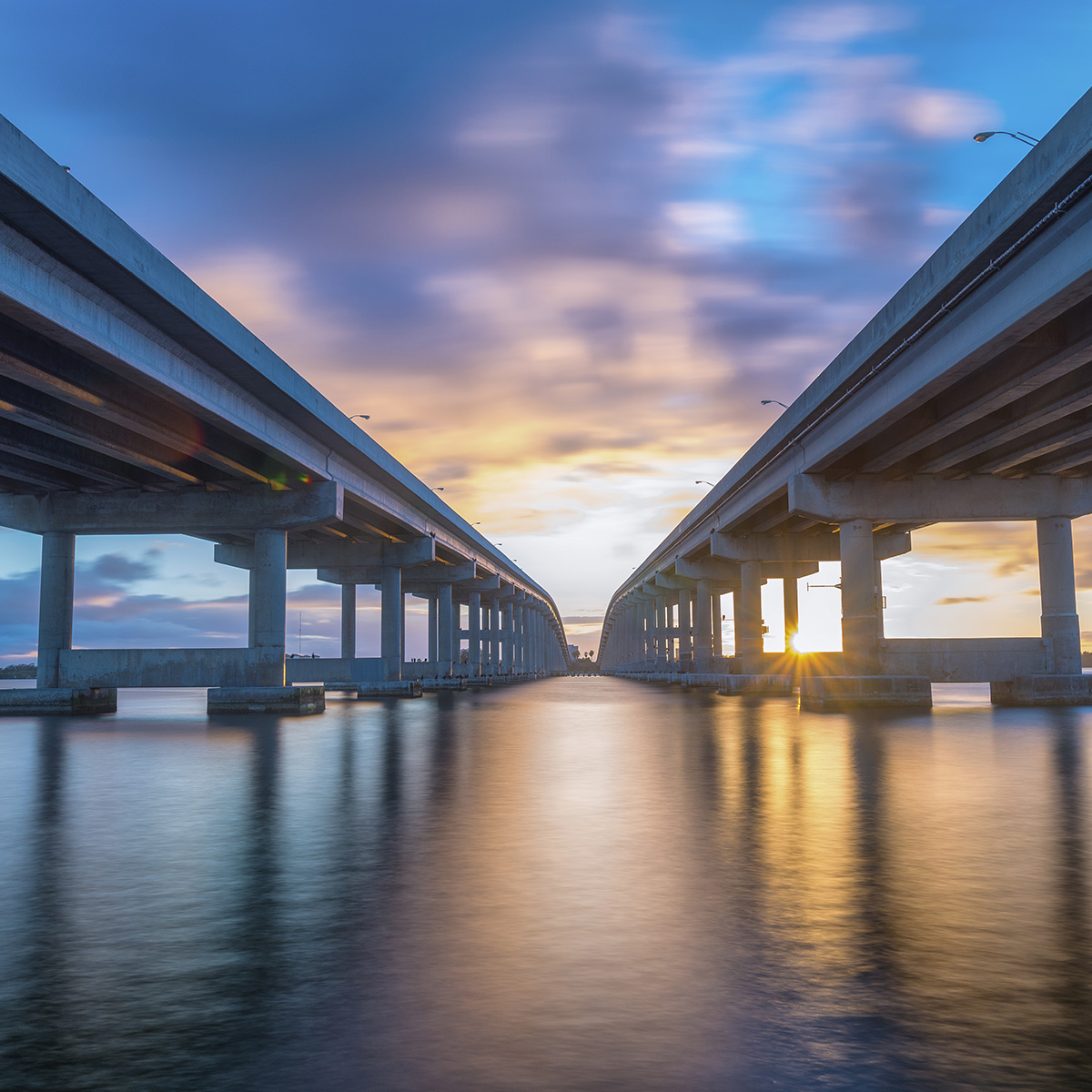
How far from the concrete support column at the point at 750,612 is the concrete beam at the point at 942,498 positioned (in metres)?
21.4

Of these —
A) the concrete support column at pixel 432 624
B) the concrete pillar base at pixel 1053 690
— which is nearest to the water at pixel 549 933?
the concrete pillar base at pixel 1053 690

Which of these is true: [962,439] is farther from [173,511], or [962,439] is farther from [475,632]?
[475,632]

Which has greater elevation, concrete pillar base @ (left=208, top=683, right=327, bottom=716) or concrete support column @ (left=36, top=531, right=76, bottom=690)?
concrete support column @ (left=36, top=531, right=76, bottom=690)

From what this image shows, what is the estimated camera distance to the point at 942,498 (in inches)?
1559

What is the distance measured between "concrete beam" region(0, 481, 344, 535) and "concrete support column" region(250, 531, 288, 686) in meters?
0.74

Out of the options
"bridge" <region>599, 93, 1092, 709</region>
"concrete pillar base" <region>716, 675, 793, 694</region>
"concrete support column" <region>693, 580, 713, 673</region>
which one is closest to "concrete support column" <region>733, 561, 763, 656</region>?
"bridge" <region>599, 93, 1092, 709</region>

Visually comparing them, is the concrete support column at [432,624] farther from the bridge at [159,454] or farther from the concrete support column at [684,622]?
the bridge at [159,454]

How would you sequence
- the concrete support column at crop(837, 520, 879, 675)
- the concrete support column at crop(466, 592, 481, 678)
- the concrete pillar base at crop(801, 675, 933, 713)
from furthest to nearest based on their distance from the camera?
1. the concrete support column at crop(466, 592, 481, 678)
2. the concrete support column at crop(837, 520, 879, 675)
3. the concrete pillar base at crop(801, 675, 933, 713)

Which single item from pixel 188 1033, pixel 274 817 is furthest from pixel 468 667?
pixel 188 1033

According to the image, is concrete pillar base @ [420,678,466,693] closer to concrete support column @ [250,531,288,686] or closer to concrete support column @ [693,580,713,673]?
concrete support column @ [693,580,713,673]

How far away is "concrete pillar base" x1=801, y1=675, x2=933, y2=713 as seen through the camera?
35844 millimetres

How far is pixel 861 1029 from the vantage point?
4.79 metres

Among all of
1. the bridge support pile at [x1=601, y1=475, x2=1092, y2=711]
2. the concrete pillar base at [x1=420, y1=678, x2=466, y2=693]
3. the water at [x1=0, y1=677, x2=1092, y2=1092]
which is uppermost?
the bridge support pile at [x1=601, y1=475, x2=1092, y2=711]

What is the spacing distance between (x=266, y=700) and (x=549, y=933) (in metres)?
32.4
